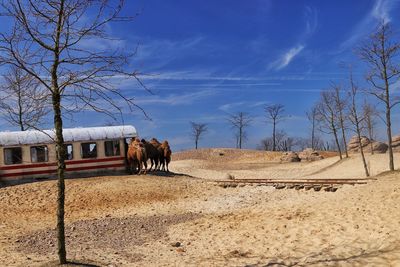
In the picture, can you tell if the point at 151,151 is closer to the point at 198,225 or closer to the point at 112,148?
the point at 112,148

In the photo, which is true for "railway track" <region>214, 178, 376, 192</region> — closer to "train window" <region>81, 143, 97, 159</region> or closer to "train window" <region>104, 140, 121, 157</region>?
"train window" <region>104, 140, 121, 157</region>

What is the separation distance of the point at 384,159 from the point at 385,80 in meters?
13.3

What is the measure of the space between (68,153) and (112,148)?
2590 mm

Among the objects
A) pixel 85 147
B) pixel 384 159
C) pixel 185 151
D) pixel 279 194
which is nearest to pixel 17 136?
pixel 85 147

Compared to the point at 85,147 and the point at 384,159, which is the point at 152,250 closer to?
the point at 85,147

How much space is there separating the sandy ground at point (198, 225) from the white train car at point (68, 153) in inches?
137

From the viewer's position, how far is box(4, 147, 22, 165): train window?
2600 centimetres

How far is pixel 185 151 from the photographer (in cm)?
6191

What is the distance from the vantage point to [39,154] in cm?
2656

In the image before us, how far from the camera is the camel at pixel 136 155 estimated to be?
26641 mm

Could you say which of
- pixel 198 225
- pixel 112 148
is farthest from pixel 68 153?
pixel 198 225

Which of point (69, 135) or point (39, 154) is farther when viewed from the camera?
point (69, 135)

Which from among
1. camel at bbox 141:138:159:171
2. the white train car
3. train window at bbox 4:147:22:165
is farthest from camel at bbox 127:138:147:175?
train window at bbox 4:147:22:165

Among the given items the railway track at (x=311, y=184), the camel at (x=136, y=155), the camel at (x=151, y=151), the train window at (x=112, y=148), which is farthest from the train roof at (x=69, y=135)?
the railway track at (x=311, y=184)
